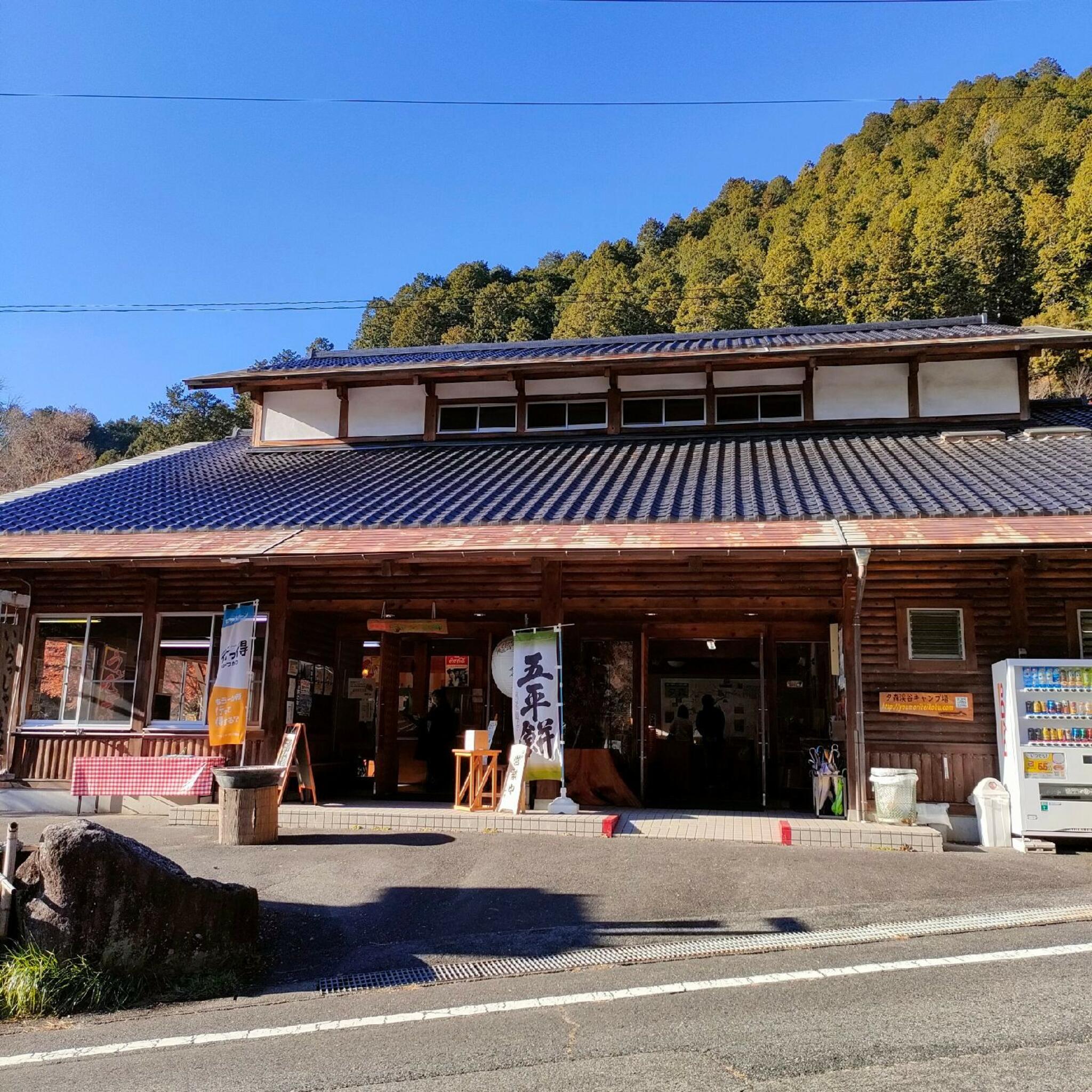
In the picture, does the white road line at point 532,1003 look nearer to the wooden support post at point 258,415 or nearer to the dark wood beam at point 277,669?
the dark wood beam at point 277,669

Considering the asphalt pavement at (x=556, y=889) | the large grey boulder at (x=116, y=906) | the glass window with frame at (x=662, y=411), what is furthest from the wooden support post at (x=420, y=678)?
the large grey boulder at (x=116, y=906)

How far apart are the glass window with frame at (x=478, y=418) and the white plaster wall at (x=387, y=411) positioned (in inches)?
15.2

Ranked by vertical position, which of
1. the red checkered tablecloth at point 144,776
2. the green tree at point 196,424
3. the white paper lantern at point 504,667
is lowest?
the red checkered tablecloth at point 144,776

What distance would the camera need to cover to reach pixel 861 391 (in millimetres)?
13367

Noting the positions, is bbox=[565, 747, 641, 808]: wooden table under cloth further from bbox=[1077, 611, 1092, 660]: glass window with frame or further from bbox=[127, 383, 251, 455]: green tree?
bbox=[127, 383, 251, 455]: green tree

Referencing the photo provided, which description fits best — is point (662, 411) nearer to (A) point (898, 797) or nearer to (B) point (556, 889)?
(A) point (898, 797)

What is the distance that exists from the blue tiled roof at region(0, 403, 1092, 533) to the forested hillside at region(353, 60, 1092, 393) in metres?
17.3

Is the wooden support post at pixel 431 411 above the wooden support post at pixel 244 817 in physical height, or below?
above

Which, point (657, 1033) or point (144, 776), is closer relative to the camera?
point (657, 1033)

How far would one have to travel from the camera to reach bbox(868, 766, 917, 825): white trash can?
8.94 m

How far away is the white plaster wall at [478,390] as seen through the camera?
1455 centimetres

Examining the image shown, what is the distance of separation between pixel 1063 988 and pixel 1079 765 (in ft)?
15.8

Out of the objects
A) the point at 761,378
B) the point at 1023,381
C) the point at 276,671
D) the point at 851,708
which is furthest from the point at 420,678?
the point at 1023,381

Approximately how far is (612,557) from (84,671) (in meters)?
7.38
